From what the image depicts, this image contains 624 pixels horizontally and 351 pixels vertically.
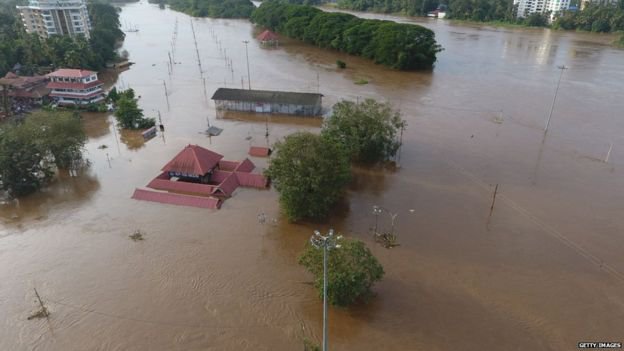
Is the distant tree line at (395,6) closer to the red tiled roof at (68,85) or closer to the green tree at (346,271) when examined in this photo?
the red tiled roof at (68,85)

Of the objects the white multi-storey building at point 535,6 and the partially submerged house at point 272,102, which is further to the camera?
the white multi-storey building at point 535,6

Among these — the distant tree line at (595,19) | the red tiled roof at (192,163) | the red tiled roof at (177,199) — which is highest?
the distant tree line at (595,19)

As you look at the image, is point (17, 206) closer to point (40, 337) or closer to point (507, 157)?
point (40, 337)

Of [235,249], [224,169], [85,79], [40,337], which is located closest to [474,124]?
[224,169]

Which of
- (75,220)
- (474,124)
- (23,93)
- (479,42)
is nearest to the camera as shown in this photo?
(75,220)

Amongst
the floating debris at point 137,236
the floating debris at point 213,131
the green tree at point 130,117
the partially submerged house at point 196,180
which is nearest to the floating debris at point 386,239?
the partially submerged house at point 196,180

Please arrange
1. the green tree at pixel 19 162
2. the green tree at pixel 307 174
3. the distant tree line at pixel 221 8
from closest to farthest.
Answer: the green tree at pixel 307 174 → the green tree at pixel 19 162 → the distant tree line at pixel 221 8

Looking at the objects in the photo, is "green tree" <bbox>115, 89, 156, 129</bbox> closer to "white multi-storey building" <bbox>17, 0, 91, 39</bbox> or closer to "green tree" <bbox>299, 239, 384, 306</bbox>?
"green tree" <bbox>299, 239, 384, 306</bbox>
